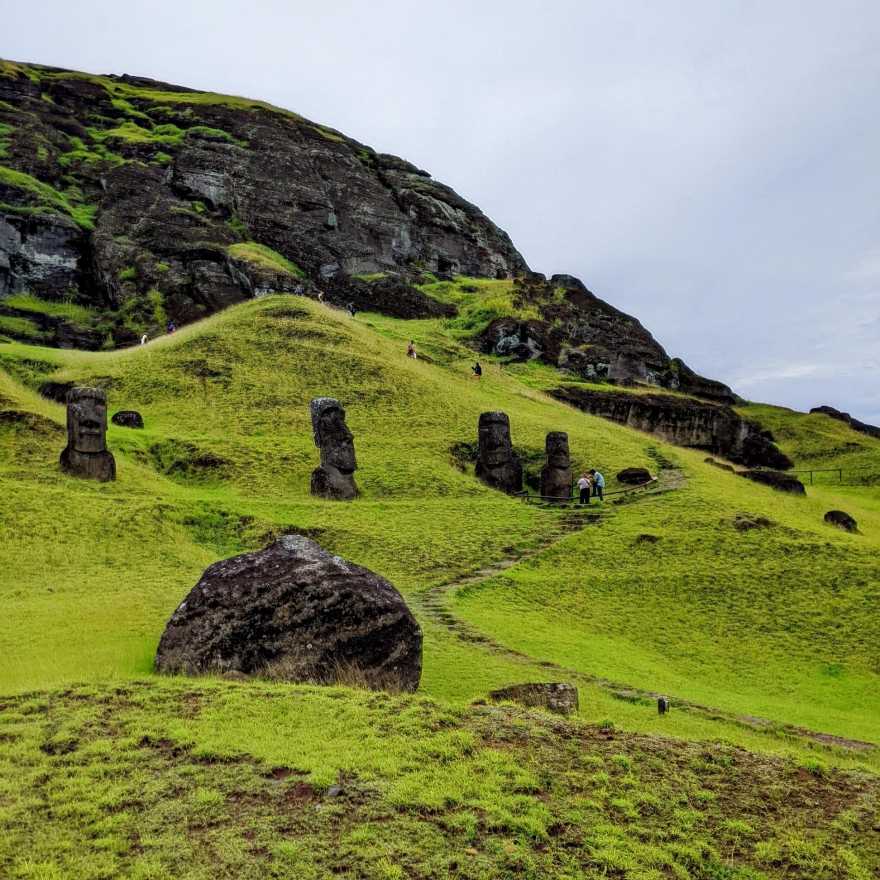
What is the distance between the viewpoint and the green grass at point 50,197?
70.6 metres

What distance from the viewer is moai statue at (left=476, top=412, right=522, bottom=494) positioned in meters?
40.3

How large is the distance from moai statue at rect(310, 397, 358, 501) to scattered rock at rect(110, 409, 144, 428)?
40.7ft

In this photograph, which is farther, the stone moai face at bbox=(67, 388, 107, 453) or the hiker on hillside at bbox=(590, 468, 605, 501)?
the hiker on hillside at bbox=(590, 468, 605, 501)

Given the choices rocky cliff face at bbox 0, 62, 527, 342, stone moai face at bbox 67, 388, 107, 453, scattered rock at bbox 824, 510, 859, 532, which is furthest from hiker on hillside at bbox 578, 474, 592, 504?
rocky cliff face at bbox 0, 62, 527, 342

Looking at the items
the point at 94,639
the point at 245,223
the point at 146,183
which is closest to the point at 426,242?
the point at 245,223

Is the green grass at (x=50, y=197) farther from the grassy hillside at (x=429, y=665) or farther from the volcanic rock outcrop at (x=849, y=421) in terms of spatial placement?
the volcanic rock outcrop at (x=849, y=421)

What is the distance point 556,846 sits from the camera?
8.47 meters

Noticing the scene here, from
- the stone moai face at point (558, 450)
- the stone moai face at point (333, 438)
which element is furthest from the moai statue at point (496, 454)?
the stone moai face at point (333, 438)

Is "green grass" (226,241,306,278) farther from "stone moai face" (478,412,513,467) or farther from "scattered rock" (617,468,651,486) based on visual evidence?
"scattered rock" (617,468,651,486)

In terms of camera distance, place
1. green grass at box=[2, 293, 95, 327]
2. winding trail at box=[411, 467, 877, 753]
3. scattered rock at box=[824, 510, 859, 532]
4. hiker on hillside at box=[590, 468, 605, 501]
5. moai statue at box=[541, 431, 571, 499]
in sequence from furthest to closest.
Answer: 1. green grass at box=[2, 293, 95, 327]
2. moai statue at box=[541, 431, 571, 499]
3. hiker on hillside at box=[590, 468, 605, 501]
4. scattered rock at box=[824, 510, 859, 532]
5. winding trail at box=[411, 467, 877, 753]

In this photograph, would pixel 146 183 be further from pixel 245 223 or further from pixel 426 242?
pixel 426 242

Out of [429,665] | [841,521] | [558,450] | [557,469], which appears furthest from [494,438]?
[429,665]

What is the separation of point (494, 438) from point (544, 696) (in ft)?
89.4

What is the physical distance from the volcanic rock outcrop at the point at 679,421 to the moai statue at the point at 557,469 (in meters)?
26.0
